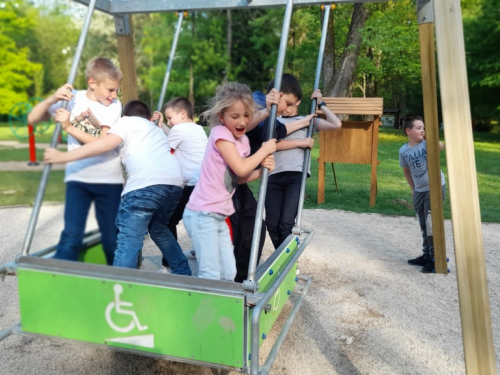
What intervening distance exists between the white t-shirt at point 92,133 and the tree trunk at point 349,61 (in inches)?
211

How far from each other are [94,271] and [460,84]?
5.53 ft

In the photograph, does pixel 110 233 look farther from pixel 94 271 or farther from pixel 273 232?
pixel 273 232

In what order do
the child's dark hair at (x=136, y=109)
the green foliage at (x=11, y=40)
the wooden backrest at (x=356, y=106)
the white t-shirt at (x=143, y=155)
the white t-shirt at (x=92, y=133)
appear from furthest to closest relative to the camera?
the green foliage at (x=11, y=40), the wooden backrest at (x=356, y=106), the child's dark hair at (x=136, y=109), the white t-shirt at (x=143, y=155), the white t-shirt at (x=92, y=133)

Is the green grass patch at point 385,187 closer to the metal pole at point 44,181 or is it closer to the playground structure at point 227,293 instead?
the playground structure at point 227,293

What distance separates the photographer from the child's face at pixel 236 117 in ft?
7.70

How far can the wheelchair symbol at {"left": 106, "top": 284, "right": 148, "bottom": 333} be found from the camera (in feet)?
6.62

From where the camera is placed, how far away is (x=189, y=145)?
3.43 m

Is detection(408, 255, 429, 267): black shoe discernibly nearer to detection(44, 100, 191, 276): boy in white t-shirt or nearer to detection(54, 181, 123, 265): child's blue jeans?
detection(44, 100, 191, 276): boy in white t-shirt

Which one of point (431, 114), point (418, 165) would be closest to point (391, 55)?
point (418, 165)

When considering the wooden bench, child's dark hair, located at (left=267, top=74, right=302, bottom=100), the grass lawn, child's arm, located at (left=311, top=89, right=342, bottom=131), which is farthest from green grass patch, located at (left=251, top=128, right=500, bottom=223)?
child's dark hair, located at (left=267, top=74, right=302, bottom=100)

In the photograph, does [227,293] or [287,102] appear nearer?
[227,293]

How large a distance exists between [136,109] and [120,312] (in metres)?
1.06

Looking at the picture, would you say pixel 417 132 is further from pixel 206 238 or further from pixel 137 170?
pixel 137 170


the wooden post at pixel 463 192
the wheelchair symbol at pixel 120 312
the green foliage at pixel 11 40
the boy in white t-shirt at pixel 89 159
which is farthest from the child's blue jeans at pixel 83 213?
the green foliage at pixel 11 40
